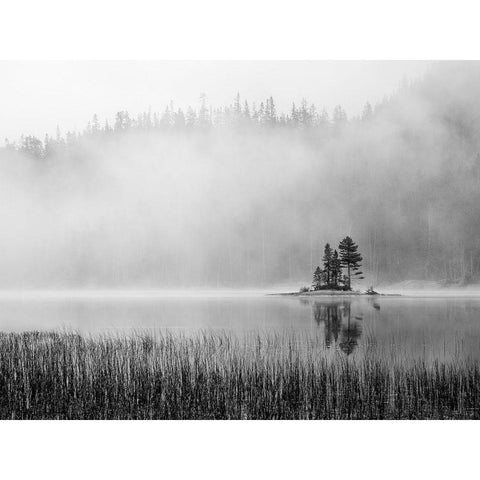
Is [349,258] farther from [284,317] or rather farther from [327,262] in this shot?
[284,317]

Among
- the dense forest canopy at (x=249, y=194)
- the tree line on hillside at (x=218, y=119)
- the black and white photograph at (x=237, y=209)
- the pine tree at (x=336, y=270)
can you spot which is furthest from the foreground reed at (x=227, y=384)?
the tree line on hillside at (x=218, y=119)

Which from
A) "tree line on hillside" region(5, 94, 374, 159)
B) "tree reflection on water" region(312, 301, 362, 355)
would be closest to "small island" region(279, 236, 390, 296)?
"tree reflection on water" region(312, 301, 362, 355)

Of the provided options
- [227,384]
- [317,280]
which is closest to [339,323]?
[317,280]

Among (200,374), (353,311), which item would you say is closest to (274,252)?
(353,311)

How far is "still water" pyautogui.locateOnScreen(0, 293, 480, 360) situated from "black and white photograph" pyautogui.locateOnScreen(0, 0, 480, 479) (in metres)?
0.02

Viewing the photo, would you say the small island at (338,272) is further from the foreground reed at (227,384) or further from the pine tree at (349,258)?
the foreground reed at (227,384)

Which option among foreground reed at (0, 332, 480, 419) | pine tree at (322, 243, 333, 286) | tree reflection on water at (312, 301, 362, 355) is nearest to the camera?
foreground reed at (0, 332, 480, 419)

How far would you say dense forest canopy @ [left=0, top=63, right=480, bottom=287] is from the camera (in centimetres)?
471

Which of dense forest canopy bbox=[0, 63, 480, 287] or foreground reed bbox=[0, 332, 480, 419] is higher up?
dense forest canopy bbox=[0, 63, 480, 287]

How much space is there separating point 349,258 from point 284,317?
2.39 feet

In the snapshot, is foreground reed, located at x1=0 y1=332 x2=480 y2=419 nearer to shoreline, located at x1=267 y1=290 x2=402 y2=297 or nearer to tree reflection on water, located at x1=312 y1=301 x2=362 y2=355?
tree reflection on water, located at x1=312 y1=301 x2=362 y2=355

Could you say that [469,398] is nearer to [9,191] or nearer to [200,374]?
[200,374]

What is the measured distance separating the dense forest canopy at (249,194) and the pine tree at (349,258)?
0.07 meters

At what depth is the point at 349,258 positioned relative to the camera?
4.72m
